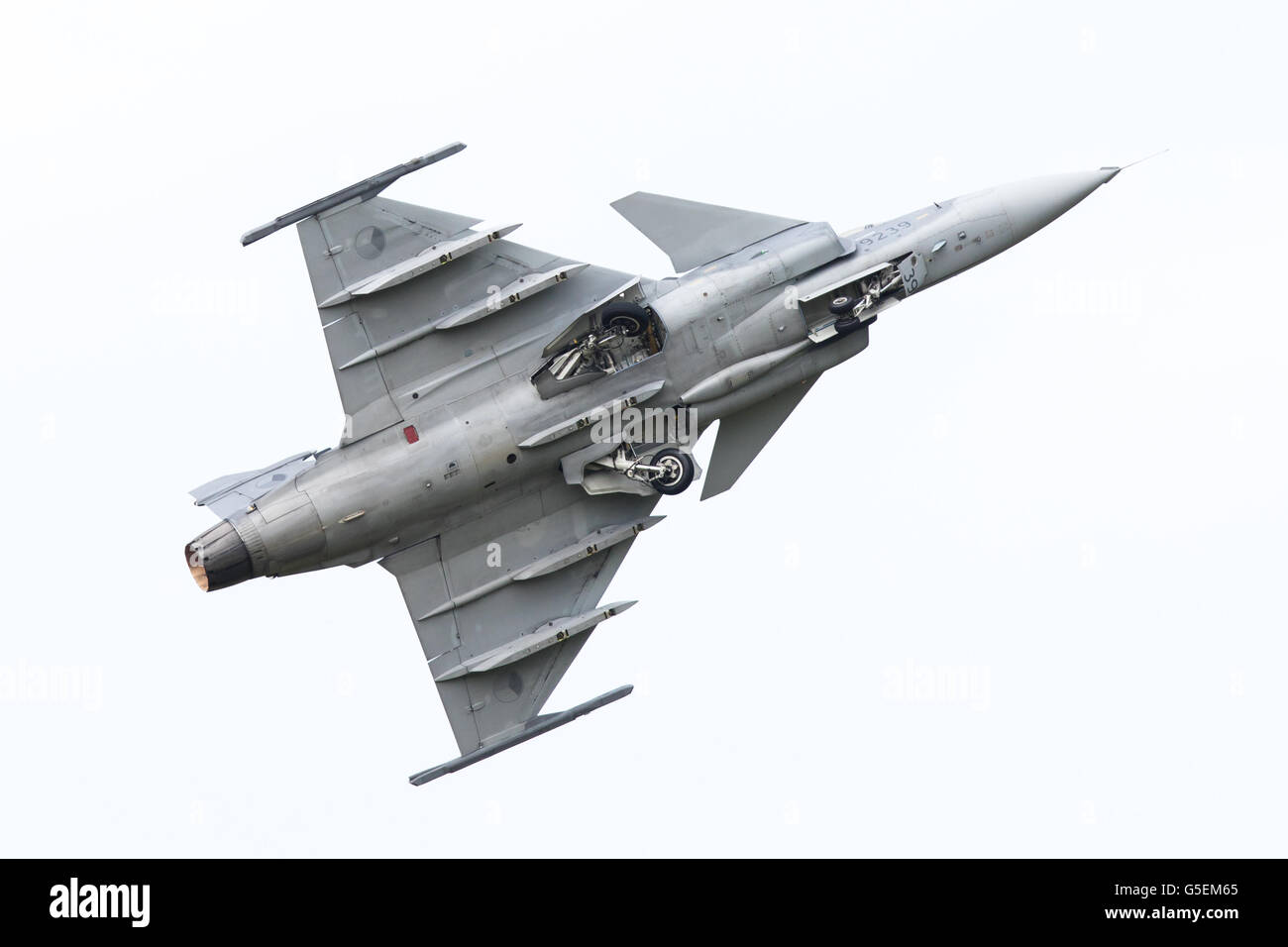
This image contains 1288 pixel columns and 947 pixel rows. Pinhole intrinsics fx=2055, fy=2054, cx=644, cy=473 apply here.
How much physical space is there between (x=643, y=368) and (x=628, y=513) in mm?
1716

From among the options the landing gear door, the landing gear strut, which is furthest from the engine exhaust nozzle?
the landing gear door

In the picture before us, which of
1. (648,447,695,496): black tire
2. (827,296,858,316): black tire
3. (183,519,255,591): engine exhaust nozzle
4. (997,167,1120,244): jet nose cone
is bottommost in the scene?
(648,447,695,496): black tire

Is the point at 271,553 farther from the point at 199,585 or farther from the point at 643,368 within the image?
the point at 643,368

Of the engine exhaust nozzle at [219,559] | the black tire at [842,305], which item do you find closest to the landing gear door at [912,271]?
the black tire at [842,305]

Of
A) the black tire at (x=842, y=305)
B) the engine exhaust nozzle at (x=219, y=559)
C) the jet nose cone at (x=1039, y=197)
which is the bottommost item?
the engine exhaust nozzle at (x=219, y=559)

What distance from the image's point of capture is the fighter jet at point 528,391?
21.6m

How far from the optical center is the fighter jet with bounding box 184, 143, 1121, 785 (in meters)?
21.6

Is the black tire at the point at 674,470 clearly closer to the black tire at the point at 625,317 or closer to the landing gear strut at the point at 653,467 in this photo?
the landing gear strut at the point at 653,467

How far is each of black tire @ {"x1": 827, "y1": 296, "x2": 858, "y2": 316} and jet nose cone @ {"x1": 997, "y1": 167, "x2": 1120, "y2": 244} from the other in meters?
2.03

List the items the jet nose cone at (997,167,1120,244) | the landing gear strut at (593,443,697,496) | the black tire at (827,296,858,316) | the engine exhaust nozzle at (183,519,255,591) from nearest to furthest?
the engine exhaust nozzle at (183,519,255,591) → the landing gear strut at (593,443,697,496) → the black tire at (827,296,858,316) → the jet nose cone at (997,167,1120,244)

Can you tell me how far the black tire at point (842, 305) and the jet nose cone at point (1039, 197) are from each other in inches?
80.0

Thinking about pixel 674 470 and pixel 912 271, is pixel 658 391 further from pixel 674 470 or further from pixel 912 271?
pixel 912 271

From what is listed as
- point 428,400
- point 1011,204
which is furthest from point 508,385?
point 1011,204

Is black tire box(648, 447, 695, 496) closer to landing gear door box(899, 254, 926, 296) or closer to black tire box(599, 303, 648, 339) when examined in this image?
black tire box(599, 303, 648, 339)
